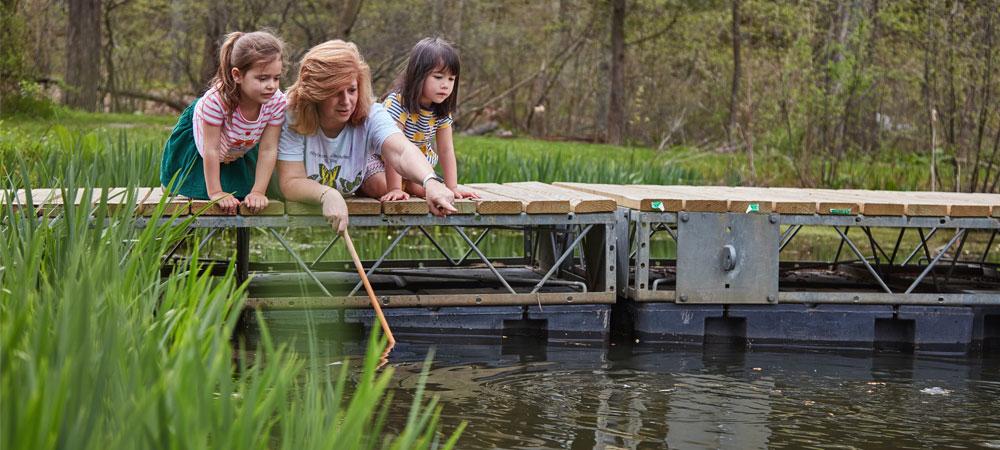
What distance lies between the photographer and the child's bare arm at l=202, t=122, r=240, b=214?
4.37 meters

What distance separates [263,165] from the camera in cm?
457

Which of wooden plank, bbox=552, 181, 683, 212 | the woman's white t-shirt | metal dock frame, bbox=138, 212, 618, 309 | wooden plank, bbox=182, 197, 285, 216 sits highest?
the woman's white t-shirt

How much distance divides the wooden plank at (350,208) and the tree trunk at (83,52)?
14.3 meters

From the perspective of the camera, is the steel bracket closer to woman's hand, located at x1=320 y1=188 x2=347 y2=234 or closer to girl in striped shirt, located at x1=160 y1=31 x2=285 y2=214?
woman's hand, located at x1=320 y1=188 x2=347 y2=234

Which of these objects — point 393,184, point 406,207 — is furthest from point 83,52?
point 406,207

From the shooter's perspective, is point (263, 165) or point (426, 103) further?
point (426, 103)

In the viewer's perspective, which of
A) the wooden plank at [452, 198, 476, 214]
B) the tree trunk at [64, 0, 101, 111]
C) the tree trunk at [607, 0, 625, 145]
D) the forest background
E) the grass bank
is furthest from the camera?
the tree trunk at [607, 0, 625, 145]

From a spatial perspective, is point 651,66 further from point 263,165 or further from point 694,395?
point 694,395

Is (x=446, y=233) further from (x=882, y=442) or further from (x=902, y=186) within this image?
(x=882, y=442)

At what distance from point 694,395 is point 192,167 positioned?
240cm

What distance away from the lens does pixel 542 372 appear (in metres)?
4.36

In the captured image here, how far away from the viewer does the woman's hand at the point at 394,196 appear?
4711 mm

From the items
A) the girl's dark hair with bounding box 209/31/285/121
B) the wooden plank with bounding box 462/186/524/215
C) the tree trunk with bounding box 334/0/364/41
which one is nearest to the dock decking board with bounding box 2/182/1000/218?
the wooden plank with bounding box 462/186/524/215

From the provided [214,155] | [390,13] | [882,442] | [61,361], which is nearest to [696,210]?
[882,442]
